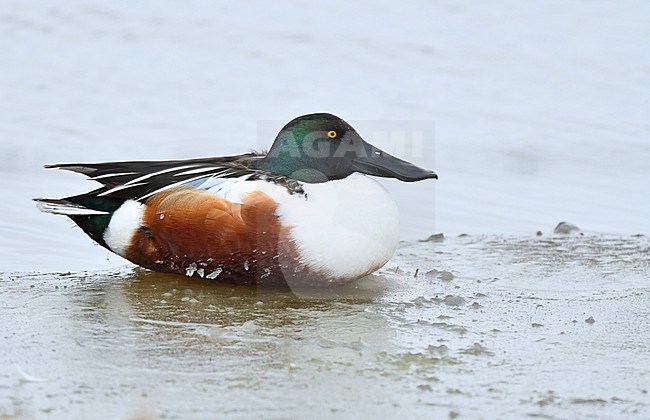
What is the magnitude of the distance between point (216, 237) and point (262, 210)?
9.0 inches

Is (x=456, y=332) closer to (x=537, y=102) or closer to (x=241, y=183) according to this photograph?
(x=241, y=183)

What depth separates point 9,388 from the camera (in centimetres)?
287

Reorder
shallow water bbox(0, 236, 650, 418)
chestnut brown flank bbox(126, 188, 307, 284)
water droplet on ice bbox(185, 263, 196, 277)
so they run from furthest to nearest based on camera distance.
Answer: water droplet on ice bbox(185, 263, 196, 277)
chestnut brown flank bbox(126, 188, 307, 284)
shallow water bbox(0, 236, 650, 418)

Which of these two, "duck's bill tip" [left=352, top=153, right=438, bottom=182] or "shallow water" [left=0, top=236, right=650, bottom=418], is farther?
"duck's bill tip" [left=352, top=153, right=438, bottom=182]

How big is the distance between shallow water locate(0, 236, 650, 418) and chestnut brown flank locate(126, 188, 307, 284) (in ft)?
0.31

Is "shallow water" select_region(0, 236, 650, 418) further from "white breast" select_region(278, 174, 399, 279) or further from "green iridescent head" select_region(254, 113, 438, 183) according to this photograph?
"green iridescent head" select_region(254, 113, 438, 183)

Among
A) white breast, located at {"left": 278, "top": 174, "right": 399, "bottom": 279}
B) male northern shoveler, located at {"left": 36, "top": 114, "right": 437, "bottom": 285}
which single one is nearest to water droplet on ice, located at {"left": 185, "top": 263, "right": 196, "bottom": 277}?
male northern shoveler, located at {"left": 36, "top": 114, "right": 437, "bottom": 285}

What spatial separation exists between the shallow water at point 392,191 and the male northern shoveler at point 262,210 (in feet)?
0.41

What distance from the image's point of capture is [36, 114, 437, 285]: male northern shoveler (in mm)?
4223

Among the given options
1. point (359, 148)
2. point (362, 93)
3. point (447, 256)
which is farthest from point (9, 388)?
point (362, 93)

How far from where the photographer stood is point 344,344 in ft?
11.2

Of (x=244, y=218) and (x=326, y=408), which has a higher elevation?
(x=244, y=218)

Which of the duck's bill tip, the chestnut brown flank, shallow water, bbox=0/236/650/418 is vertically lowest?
shallow water, bbox=0/236/650/418

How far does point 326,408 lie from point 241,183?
1.68 m
